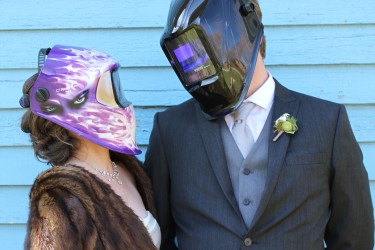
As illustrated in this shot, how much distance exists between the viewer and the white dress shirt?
221 cm

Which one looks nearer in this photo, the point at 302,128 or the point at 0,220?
the point at 302,128

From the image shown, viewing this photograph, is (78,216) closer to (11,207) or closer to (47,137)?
(47,137)

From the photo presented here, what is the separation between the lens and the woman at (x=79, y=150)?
74.2 inches

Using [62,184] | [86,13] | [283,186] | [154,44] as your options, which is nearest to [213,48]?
[283,186]

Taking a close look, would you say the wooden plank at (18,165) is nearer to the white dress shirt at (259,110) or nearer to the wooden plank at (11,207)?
the wooden plank at (11,207)

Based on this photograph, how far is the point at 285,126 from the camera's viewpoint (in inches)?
84.0

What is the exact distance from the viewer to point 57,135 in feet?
6.72

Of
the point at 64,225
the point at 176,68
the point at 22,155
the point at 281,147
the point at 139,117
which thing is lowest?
the point at 22,155

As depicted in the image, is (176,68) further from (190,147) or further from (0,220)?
(0,220)

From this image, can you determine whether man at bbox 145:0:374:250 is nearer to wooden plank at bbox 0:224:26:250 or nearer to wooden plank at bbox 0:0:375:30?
wooden plank at bbox 0:0:375:30

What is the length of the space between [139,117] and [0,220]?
2.55ft

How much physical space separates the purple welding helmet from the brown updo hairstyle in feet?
0.12

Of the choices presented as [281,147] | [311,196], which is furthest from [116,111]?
[311,196]

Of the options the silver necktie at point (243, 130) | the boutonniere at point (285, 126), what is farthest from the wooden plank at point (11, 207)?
the boutonniere at point (285, 126)
